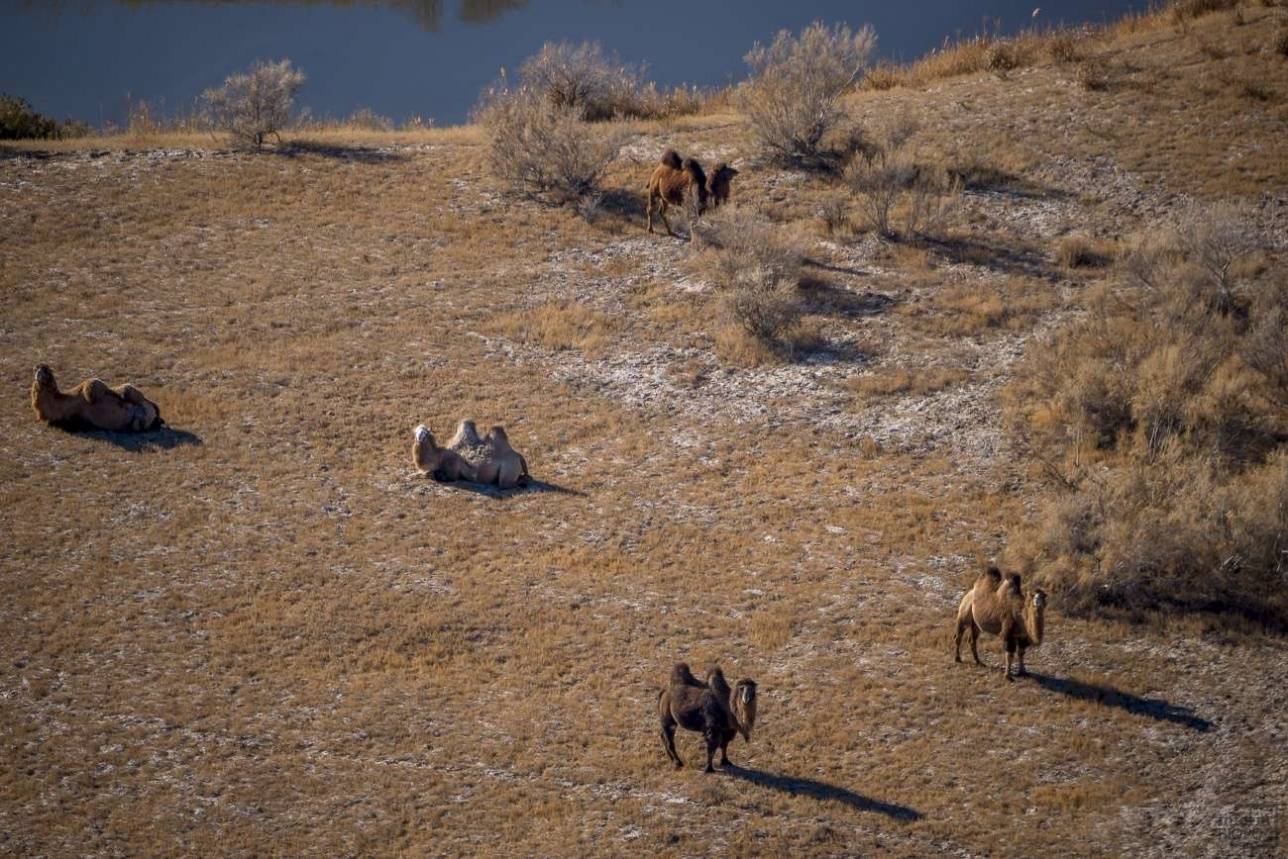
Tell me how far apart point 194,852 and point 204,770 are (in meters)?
1.03

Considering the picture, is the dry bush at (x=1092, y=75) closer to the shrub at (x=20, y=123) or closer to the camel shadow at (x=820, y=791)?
the camel shadow at (x=820, y=791)

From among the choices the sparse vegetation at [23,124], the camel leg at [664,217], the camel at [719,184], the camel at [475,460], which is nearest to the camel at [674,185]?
the camel leg at [664,217]

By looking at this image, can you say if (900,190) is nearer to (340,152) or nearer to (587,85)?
(587,85)

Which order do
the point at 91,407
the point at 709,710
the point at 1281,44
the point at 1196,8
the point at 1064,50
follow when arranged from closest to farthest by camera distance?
the point at 709,710
the point at 91,407
the point at 1281,44
the point at 1064,50
the point at 1196,8

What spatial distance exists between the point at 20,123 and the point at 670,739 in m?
A: 23.9

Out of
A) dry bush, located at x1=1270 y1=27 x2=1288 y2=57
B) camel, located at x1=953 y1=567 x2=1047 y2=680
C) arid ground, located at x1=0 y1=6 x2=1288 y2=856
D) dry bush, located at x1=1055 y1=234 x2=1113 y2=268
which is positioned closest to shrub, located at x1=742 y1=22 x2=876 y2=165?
arid ground, located at x1=0 y1=6 x2=1288 y2=856

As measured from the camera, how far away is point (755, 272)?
65.6 feet

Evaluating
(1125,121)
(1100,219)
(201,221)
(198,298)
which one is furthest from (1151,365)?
(201,221)

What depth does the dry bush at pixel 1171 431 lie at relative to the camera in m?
13.8

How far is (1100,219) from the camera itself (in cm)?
2236

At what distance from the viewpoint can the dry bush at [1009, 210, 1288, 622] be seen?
45.3ft

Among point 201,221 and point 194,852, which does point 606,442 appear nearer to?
point 194,852

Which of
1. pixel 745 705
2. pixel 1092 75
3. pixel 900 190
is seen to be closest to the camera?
pixel 745 705

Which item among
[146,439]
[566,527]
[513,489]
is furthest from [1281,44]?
[146,439]
